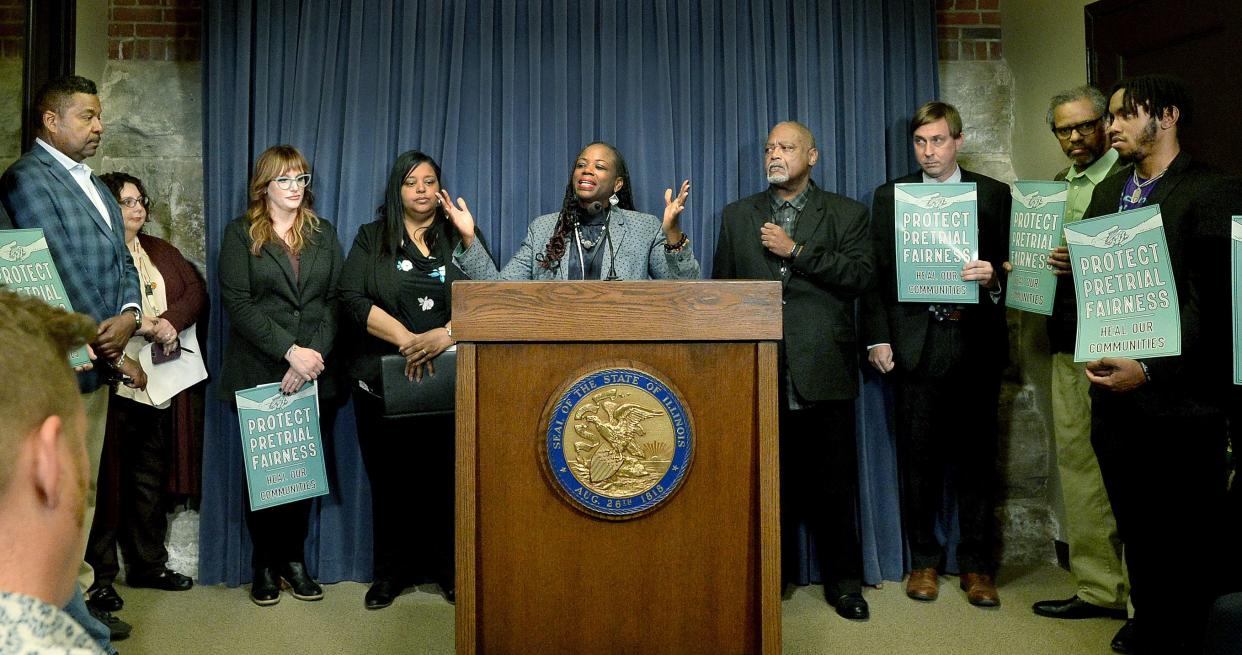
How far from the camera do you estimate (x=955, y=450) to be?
13.0 feet

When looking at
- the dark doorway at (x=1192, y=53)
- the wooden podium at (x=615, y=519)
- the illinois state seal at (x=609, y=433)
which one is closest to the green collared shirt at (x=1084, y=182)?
the dark doorway at (x=1192, y=53)

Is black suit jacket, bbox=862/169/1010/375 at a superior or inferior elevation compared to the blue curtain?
inferior

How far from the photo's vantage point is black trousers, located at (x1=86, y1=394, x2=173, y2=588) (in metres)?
3.77

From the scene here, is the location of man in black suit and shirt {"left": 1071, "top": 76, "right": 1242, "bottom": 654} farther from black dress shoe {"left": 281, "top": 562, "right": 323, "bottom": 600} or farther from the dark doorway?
black dress shoe {"left": 281, "top": 562, "right": 323, "bottom": 600}

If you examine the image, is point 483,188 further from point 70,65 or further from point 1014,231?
point 1014,231

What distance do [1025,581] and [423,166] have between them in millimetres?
2824

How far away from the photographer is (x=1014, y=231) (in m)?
3.58

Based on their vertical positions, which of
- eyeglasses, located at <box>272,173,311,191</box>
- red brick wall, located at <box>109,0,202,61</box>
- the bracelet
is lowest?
the bracelet

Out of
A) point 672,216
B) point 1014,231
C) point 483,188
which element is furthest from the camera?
point 483,188

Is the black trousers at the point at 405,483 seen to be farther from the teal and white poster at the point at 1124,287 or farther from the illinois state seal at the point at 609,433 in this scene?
the teal and white poster at the point at 1124,287

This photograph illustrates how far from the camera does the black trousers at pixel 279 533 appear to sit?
3857 mm

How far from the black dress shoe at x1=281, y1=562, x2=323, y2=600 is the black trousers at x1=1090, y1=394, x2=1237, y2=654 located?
280cm

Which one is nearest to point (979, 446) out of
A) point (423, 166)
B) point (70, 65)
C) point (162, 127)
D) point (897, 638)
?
point (897, 638)

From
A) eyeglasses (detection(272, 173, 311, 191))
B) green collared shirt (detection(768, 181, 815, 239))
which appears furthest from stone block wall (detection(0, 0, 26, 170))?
green collared shirt (detection(768, 181, 815, 239))
